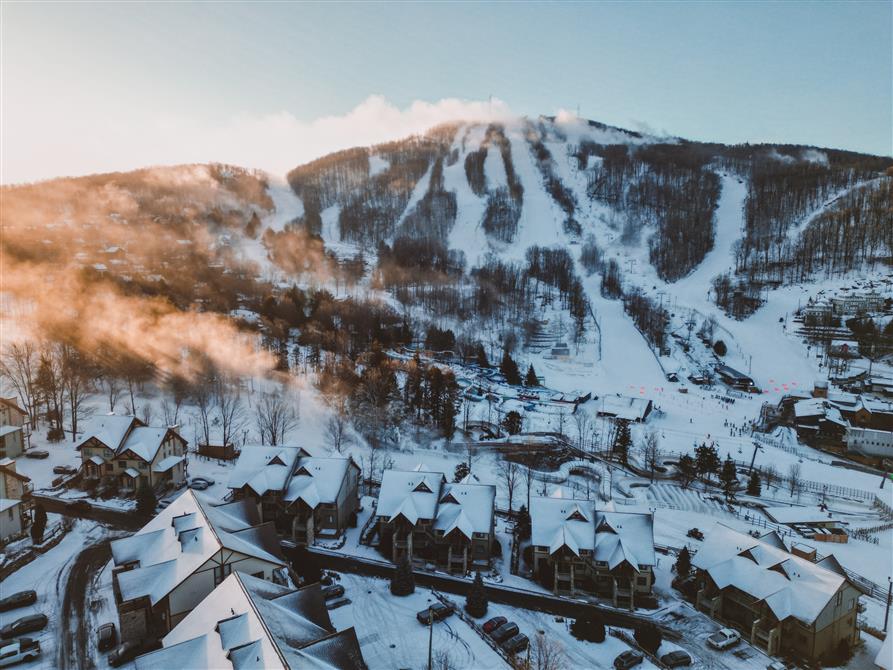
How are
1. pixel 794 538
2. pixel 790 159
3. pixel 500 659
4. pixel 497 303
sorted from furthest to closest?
pixel 790 159, pixel 497 303, pixel 794 538, pixel 500 659

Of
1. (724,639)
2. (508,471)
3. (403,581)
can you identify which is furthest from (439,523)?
(508,471)

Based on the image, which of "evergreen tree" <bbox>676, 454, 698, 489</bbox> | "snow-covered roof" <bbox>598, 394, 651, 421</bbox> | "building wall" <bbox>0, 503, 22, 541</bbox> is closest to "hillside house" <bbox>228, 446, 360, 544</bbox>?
"building wall" <bbox>0, 503, 22, 541</bbox>

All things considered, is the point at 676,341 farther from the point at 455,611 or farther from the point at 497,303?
the point at 455,611

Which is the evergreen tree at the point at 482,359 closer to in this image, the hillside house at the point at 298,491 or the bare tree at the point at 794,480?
the bare tree at the point at 794,480

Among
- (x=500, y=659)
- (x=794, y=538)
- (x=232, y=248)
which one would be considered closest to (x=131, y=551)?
(x=500, y=659)

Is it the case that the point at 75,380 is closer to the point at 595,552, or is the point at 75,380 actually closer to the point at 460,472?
the point at 460,472

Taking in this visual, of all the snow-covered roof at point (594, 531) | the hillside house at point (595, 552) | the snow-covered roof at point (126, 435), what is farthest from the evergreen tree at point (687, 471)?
the snow-covered roof at point (126, 435)
